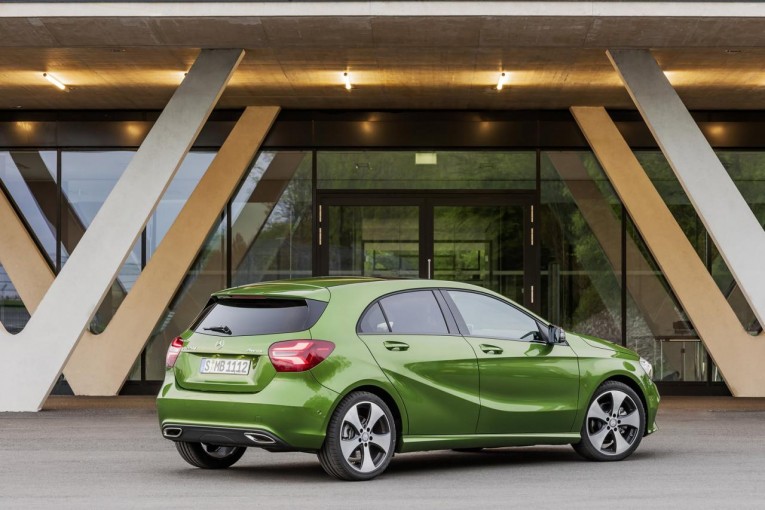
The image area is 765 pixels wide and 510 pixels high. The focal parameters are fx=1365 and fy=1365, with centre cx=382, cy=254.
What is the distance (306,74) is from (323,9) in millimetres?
3479

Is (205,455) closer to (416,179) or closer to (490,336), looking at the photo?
(490,336)

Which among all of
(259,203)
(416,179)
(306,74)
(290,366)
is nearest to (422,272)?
(416,179)

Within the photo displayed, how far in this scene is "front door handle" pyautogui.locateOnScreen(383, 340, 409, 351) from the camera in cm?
989

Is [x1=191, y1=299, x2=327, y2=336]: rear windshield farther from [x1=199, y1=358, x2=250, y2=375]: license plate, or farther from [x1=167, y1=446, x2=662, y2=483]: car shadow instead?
[x1=167, y1=446, x2=662, y2=483]: car shadow

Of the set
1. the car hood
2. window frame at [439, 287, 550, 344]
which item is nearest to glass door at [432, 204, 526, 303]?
the car hood

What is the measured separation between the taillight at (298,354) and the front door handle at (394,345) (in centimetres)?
53

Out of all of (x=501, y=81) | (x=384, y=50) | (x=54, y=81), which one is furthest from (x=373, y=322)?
(x=54, y=81)

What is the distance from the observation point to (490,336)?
10.6 m

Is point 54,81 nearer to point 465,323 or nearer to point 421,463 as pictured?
point 421,463

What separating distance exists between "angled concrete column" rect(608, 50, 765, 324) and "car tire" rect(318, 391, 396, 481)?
684 cm

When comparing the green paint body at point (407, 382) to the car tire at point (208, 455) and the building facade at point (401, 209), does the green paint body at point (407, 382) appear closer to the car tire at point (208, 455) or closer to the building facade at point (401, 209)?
the car tire at point (208, 455)

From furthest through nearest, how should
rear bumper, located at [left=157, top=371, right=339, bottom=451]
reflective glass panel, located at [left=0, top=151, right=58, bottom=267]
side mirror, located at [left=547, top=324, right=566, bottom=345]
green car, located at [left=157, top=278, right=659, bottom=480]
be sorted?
reflective glass panel, located at [left=0, top=151, right=58, bottom=267] → side mirror, located at [left=547, top=324, right=566, bottom=345] → green car, located at [left=157, top=278, right=659, bottom=480] → rear bumper, located at [left=157, top=371, right=339, bottom=451]

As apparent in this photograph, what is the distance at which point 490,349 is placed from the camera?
1049 centimetres

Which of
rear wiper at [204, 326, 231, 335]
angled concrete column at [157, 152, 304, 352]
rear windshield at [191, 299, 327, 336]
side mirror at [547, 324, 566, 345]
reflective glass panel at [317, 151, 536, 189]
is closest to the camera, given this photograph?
rear windshield at [191, 299, 327, 336]
